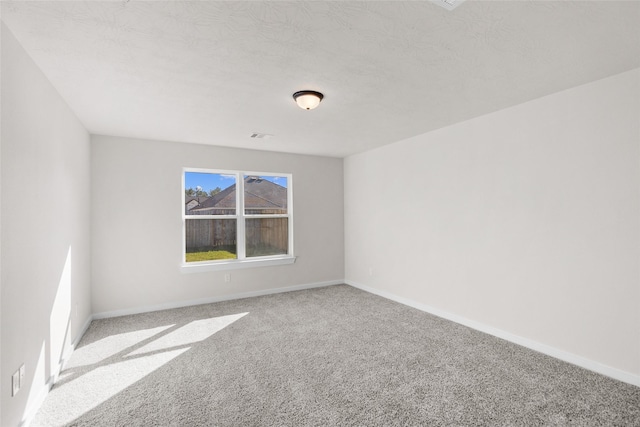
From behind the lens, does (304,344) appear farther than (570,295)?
Yes

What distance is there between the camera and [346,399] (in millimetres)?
2232

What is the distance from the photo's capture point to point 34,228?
2.11m

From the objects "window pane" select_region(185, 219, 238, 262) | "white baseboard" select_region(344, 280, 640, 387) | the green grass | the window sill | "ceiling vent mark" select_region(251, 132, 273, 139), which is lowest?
"white baseboard" select_region(344, 280, 640, 387)

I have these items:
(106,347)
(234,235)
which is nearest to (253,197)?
(234,235)

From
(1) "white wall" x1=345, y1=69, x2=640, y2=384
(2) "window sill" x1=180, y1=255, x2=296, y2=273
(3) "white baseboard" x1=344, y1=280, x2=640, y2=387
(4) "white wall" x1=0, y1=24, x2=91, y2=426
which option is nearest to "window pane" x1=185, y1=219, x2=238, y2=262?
(2) "window sill" x1=180, y1=255, x2=296, y2=273

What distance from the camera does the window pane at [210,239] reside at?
15.4ft

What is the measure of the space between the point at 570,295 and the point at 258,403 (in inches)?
108

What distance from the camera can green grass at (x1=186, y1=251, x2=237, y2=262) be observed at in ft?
15.4

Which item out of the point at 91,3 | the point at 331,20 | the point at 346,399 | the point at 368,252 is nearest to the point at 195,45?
the point at 91,3

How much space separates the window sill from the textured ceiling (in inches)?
84.1

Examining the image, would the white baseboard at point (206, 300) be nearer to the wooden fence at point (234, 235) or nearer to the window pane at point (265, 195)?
the wooden fence at point (234, 235)

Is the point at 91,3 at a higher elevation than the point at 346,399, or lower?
higher

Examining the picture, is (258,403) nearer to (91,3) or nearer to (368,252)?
(91,3)

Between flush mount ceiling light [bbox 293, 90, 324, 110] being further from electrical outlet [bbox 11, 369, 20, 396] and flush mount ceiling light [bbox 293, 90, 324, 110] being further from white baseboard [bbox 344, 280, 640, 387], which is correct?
white baseboard [bbox 344, 280, 640, 387]
